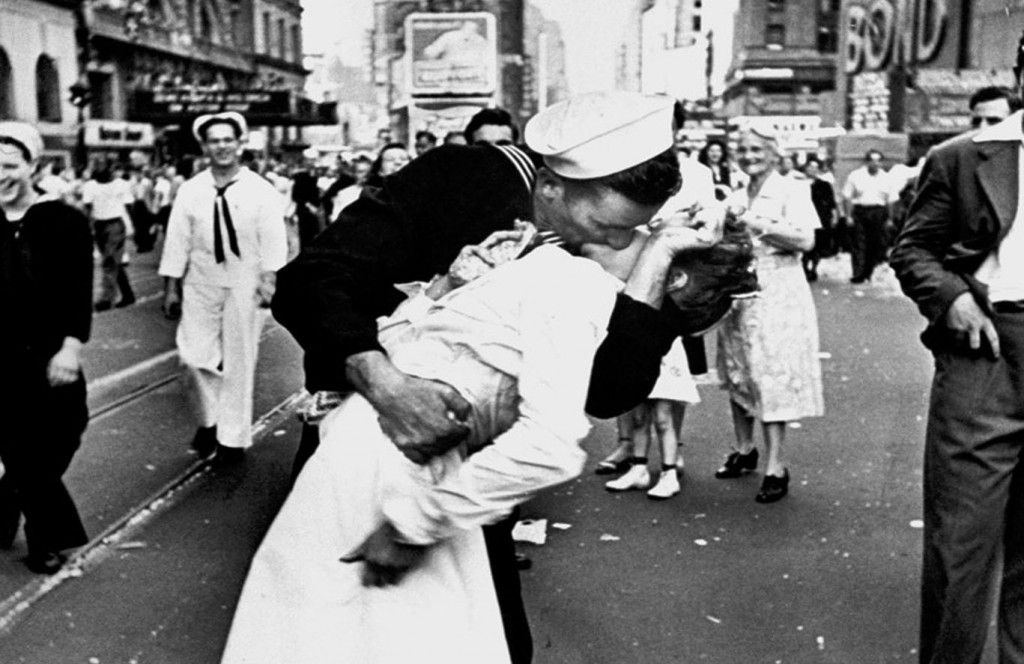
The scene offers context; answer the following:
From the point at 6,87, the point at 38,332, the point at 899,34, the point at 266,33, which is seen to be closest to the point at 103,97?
the point at 6,87

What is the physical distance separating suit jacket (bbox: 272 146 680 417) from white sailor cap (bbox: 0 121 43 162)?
3.49m

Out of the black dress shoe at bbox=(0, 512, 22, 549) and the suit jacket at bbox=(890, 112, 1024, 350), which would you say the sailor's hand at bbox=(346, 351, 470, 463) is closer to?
the suit jacket at bbox=(890, 112, 1024, 350)

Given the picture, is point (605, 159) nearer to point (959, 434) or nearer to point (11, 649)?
point (959, 434)

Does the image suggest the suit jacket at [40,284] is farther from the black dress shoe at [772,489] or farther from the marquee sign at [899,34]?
the marquee sign at [899,34]

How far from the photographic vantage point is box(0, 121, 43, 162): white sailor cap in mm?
5824

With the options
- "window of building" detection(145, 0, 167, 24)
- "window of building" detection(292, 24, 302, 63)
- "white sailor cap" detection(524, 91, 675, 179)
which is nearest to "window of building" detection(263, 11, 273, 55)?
"window of building" detection(292, 24, 302, 63)

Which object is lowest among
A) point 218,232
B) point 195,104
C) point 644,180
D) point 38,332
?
point 38,332

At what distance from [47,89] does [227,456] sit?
41.0 meters

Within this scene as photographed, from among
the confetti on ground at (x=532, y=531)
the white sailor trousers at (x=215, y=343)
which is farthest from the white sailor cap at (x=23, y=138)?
the confetti on ground at (x=532, y=531)

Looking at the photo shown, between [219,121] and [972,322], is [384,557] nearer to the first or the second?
[972,322]

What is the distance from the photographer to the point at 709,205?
2.56 meters

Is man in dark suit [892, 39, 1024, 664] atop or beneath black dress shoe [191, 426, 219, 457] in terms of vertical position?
atop

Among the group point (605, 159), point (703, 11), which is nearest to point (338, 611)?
point (605, 159)

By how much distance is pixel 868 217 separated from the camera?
1986 centimetres
